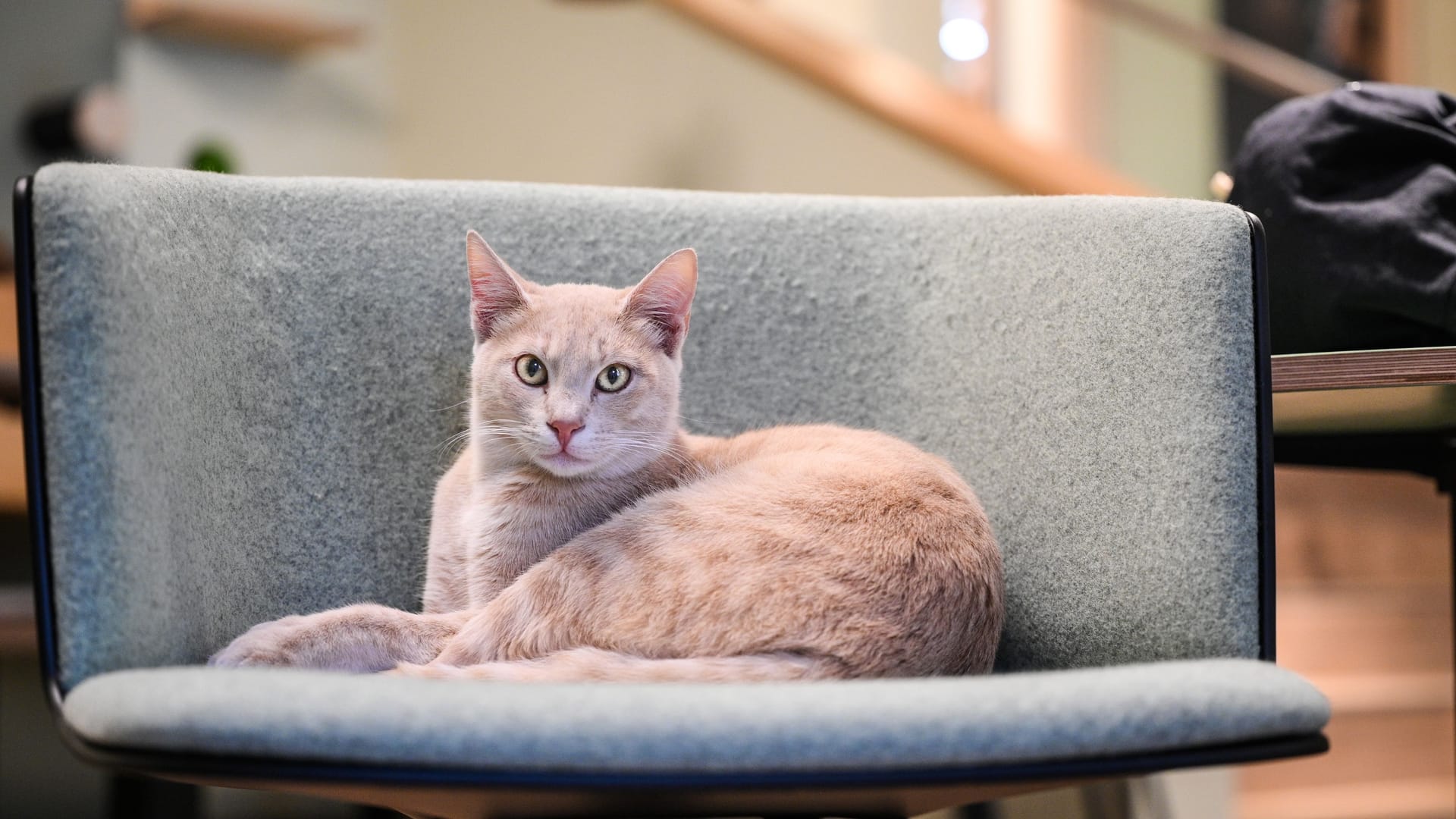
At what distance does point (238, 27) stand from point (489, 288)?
2.40 meters

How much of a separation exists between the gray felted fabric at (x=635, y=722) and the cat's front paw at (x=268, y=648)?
0.14 meters

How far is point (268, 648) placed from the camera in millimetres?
855

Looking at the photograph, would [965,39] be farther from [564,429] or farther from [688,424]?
[564,429]

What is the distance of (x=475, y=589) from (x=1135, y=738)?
0.52 m

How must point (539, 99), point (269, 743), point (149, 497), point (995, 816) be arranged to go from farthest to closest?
point (539, 99), point (995, 816), point (149, 497), point (269, 743)

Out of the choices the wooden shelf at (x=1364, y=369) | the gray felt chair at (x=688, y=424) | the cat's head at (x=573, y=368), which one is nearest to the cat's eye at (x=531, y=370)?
the cat's head at (x=573, y=368)

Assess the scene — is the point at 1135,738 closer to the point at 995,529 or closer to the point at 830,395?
the point at 995,529

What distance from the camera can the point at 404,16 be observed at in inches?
133

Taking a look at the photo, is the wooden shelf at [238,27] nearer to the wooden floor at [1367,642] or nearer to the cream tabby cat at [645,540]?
the cream tabby cat at [645,540]

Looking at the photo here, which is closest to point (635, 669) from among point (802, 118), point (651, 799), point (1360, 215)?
point (651, 799)

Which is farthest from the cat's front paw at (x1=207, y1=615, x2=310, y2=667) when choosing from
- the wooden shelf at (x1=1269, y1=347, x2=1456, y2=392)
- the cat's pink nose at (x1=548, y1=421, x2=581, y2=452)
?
the wooden shelf at (x1=1269, y1=347, x2=1456, y2=392)

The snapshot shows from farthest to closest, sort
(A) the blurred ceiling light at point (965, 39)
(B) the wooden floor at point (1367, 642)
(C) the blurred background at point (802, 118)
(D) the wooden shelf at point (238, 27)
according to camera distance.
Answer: (A) the blurred ceiling light at point (965, 39) < (D) the wooden shelf at point (238, 27) < (C) the blurred background at point (802, 118) < (B) the wooden floor at point (1367, 642)

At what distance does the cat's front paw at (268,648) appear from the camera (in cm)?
84

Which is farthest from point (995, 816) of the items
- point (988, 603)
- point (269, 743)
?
point (269, 743)
